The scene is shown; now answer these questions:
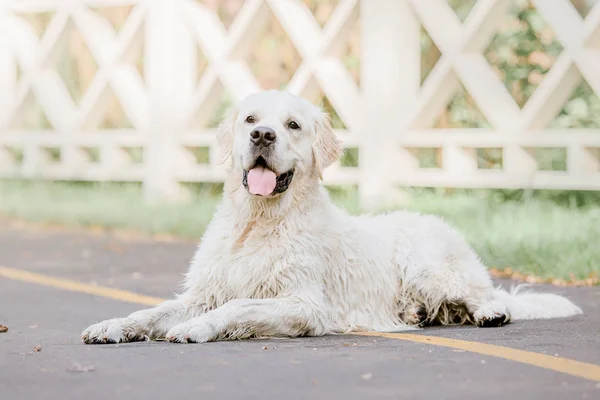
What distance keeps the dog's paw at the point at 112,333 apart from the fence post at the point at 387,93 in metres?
7.73

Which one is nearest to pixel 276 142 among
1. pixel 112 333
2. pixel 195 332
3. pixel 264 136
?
pixel 264 136

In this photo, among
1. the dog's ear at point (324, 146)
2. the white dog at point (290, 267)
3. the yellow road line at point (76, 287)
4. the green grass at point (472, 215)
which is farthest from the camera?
the green grass at point (472, 215)

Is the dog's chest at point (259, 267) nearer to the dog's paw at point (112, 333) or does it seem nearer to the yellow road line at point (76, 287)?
the dog's paw at point (112, 333)

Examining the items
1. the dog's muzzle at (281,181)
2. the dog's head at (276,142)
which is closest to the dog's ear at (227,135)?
the dog's head at (276,142)

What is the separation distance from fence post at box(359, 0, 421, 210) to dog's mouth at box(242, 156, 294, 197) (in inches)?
283

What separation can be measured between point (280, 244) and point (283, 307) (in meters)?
0.46

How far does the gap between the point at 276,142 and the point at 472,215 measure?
647 cm

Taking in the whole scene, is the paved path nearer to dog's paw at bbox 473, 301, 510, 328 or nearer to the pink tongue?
dog's paw at bbox 473, 301, 510, 328

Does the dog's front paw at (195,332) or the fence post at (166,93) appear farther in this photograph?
the fence post at (166,93)

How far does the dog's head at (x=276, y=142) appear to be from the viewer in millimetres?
7348

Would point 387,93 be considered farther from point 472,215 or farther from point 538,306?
point 538,306

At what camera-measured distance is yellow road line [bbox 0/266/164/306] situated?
9.66 metres

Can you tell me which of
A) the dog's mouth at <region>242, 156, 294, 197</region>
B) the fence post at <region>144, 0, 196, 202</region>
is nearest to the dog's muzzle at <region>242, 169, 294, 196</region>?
the dog's mouth at <region>242, 156, 294, 197</region>

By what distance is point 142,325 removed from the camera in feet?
23.4
